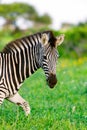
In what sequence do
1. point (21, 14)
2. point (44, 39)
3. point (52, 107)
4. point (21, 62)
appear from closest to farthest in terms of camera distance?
Answer: point (44, 39) → point (21, 62) → point (52, 107) → point (21, 14)

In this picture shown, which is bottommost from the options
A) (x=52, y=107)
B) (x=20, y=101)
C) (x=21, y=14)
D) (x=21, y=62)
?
(x=20, y=101)

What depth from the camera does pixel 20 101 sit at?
915 cm

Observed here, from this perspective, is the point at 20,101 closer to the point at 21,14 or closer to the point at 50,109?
the point at 50,109

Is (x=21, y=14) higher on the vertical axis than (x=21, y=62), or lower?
higher

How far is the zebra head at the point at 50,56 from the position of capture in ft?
28.6

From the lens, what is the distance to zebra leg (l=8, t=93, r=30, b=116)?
8953 mm

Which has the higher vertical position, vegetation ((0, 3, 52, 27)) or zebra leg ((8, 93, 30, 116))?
vegetation ((0, 3, 52, 27))

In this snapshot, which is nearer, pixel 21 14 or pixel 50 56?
pixel 50 56

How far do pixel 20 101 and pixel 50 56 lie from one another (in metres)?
1.11

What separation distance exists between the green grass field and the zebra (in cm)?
57

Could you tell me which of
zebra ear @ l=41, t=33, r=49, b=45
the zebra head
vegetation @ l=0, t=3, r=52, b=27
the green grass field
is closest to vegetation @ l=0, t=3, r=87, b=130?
the green grass field

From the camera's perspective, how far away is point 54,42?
8.80 m

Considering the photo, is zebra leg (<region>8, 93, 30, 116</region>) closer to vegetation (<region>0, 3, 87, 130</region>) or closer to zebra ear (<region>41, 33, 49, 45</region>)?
vegetation (<region>0, 3, 87, 130</region>)

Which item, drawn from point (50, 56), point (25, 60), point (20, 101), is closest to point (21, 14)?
point (20, 101)
